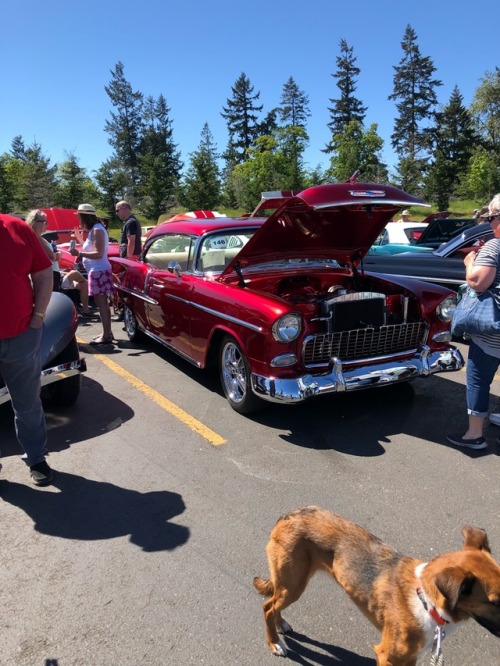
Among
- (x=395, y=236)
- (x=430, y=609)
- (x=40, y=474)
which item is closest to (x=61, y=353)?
(x=40, y=474)

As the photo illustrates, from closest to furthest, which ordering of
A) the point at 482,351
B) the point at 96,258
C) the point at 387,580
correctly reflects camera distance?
1. the point at 387,580
2. the point at 482,351
3. the point at 96,258

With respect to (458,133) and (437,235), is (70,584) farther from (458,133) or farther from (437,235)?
(458,133)

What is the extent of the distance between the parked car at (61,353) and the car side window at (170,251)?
51.9 inches

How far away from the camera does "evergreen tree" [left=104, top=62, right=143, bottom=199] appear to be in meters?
68.2

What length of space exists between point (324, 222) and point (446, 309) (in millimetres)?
1358

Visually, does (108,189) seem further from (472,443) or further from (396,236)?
(472,443)

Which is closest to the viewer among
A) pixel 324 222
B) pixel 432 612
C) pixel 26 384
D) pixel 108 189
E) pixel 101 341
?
pixel 432 612

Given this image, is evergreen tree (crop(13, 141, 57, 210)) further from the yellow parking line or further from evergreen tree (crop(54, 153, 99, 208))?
the yellow parking line

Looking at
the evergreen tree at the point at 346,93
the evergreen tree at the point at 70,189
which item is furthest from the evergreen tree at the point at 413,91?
the evergreen tree at the point at 70,189

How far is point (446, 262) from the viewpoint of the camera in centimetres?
670

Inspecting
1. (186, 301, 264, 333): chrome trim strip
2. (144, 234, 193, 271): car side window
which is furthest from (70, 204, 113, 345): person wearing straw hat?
(186, 301, 264, 333): chrome trim strip

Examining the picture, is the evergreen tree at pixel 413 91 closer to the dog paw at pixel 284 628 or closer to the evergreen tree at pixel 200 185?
the evergreen tree at pixel 200 185

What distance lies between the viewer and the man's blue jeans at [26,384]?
123 inches

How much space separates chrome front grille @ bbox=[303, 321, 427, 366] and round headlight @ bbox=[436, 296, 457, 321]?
19 cm
